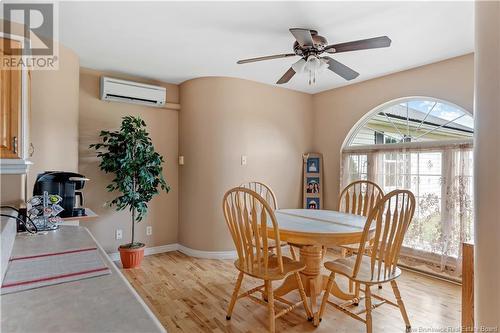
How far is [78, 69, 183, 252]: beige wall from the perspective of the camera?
128 inches

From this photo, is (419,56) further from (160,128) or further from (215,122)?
(160,128)

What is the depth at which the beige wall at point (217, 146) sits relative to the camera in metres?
3.64

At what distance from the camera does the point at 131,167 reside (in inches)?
120

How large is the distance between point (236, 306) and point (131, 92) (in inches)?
106

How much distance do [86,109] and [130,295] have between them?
313 cm

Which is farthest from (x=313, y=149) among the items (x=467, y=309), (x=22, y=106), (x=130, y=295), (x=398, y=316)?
(x=130, y=295)

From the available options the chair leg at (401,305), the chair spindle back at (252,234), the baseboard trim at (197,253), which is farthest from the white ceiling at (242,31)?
the baseboard trim at (197,253)

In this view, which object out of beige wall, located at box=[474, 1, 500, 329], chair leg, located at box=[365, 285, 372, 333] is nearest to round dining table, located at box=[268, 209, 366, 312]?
chair leg, located at box=[365, 285, 372, 333]

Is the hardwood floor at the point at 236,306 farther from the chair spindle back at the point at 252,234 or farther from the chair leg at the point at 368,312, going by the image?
the chair spindle back at the point at 252,234

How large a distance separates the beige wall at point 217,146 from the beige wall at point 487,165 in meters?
2.87

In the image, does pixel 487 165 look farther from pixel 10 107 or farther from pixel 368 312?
pixel 10 107

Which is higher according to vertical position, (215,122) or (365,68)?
(365,68)

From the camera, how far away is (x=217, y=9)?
2.05 m

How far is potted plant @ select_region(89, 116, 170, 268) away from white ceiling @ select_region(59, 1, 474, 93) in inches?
32.7
